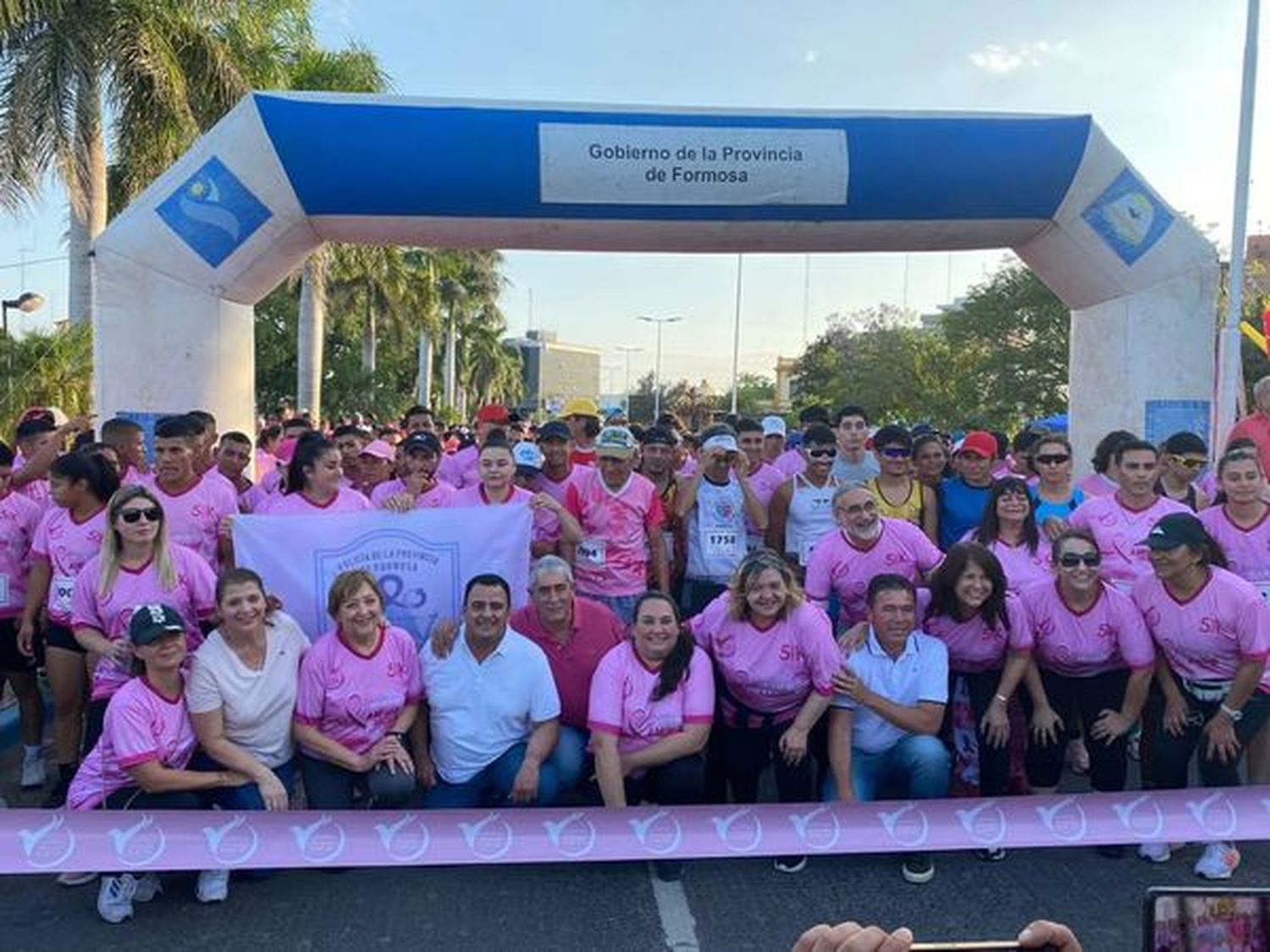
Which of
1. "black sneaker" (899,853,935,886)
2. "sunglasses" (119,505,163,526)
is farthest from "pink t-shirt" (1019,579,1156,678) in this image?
"sunglasses" (119,505,163,526)

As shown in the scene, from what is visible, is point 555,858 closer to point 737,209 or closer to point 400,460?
point 400,460

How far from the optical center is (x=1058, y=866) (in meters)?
4.36

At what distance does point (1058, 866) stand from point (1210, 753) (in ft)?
2.89

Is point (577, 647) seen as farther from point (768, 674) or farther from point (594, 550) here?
point (594, 550)

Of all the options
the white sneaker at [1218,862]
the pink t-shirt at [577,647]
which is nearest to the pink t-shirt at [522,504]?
the pink t-shirt at [577,647]

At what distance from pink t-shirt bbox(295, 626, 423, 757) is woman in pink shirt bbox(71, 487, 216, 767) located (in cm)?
61

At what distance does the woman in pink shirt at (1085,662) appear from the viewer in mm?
4566

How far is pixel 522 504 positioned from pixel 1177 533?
3082mm

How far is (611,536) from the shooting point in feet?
19.0

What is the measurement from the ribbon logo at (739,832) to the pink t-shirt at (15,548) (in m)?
3.62

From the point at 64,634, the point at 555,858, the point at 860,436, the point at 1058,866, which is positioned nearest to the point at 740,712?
the point at 555,858

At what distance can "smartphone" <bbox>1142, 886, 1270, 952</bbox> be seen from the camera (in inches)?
56.2

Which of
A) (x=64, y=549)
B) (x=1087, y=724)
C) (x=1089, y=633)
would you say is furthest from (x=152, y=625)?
(x=1087, y=724)

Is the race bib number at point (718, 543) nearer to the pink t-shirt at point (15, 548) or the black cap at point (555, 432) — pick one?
the black cap at point (555, 432)
